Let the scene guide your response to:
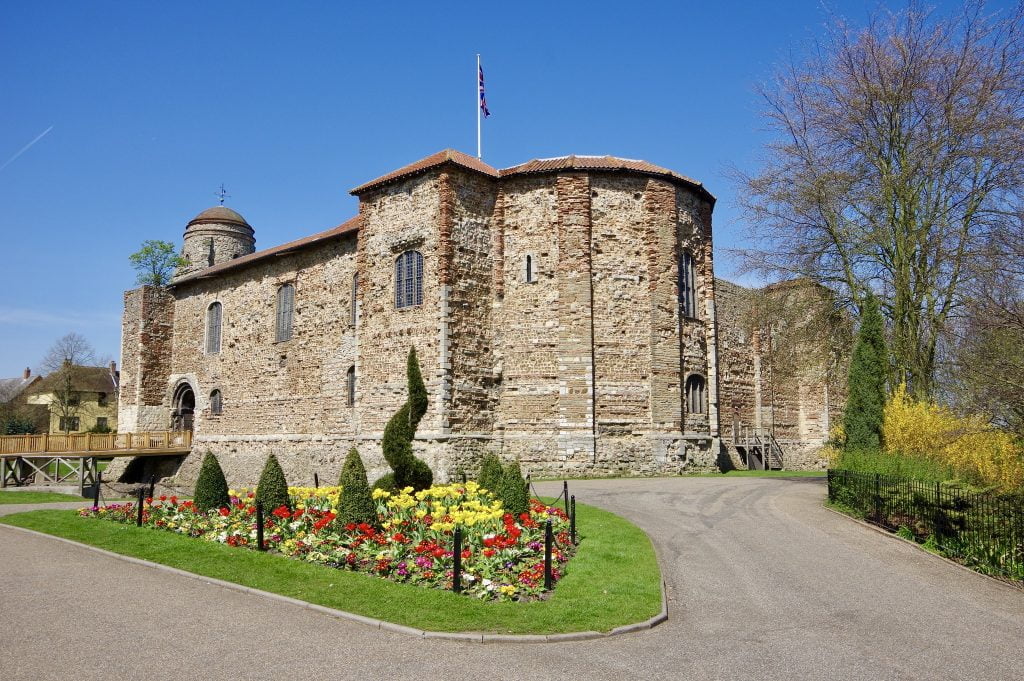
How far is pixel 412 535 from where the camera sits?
11289 mm

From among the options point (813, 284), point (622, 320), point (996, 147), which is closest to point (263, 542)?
point (622, 320)

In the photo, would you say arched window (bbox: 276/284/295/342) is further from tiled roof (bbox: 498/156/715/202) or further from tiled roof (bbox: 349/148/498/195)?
tiled roof (bbox: 498/156/715/202)

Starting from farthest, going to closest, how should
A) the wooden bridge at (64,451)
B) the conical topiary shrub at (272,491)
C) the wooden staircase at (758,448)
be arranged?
the wooden bridge at (64,451)
the wooden staircase at (758,448)
the conical topiary shrub at (272,491)

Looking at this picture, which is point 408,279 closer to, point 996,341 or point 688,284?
point 688,284

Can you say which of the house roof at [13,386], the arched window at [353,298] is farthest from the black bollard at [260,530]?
the house roof at [13,386]

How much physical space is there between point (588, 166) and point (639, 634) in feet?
58.2

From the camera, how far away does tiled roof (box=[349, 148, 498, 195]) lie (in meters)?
22.6

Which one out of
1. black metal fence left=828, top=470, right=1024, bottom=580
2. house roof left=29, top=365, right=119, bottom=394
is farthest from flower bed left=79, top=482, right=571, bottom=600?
house roof left=29, top=365, right=119, bottom=394

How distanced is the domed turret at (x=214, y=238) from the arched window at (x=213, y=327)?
38.9 ft

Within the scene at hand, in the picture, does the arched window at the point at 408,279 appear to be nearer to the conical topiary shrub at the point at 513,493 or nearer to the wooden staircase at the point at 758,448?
the conical topiary shrub at the point at 513,493

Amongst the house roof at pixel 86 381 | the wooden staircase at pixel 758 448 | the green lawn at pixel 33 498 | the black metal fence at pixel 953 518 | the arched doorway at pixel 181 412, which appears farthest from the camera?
the house roof at pixel 86 381

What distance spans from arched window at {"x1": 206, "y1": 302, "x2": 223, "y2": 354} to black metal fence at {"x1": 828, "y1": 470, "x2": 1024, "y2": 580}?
91.8ft

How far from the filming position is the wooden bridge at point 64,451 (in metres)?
27.5

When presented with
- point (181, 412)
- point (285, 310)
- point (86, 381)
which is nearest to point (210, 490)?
point (285, 310)
